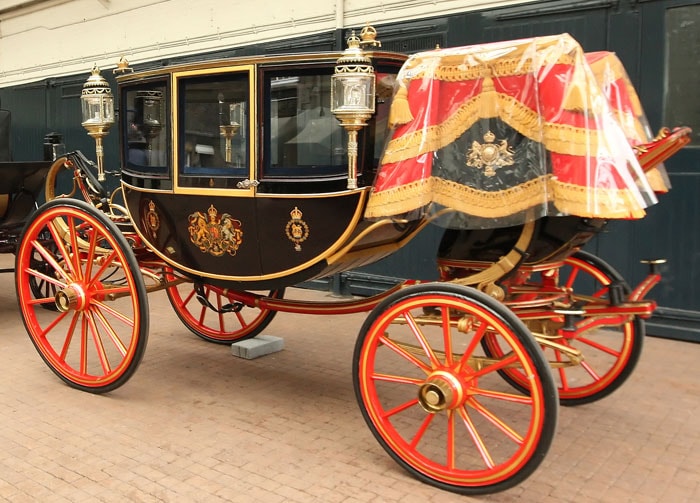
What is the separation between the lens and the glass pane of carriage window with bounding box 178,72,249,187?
3.28 metres

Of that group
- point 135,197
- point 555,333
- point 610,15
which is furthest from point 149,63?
point 555,333

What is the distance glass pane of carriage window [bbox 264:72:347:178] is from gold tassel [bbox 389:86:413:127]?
44cm

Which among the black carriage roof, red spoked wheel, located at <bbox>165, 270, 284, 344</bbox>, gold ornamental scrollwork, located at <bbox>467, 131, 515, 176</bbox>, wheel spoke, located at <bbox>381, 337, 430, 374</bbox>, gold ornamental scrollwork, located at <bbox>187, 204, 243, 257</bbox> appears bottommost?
red spoked wheel, located at <bbox>165, 270, 284, 344</bbox>

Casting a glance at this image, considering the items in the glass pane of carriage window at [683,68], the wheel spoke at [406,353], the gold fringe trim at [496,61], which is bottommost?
the wheel spoke at [406,353]

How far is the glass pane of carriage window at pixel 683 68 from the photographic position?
4.76 metres

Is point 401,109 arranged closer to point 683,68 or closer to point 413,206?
point 413,206

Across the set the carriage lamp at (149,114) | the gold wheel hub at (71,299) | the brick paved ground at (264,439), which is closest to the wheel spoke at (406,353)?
the brick paved ground at (264,439)

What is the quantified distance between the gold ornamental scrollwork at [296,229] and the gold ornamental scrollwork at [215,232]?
290mm

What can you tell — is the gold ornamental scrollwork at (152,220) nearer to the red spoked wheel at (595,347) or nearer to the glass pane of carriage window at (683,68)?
the red spoked wheel at (595,347)

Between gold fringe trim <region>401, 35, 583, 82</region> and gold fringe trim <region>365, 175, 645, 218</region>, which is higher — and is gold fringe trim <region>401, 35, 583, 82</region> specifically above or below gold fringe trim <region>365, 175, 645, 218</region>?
above

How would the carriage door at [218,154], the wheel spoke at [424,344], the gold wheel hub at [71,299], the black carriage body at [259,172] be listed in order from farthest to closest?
the gold wheel hub at [71,299]
the carriage door at [218,154]
the black carriage body at [259,172]
the wheel spoke at [424,344]

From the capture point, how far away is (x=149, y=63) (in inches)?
322

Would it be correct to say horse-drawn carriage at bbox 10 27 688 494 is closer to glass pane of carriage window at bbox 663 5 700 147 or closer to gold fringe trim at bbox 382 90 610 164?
gold fringe trim at bbox 382 90 610 164

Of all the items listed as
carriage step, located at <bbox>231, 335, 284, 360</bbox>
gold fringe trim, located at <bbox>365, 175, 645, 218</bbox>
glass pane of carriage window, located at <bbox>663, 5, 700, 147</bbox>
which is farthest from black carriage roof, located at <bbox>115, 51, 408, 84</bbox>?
glass pane of carriage window, located at <bbox>663, 5, 700, 147</bbox>
